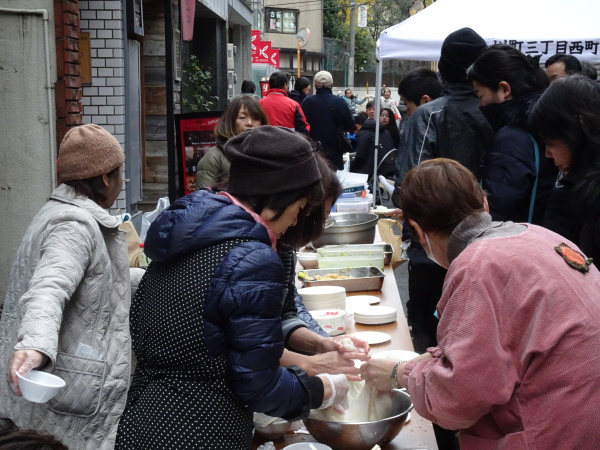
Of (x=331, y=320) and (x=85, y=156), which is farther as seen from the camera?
(x=331, y=320)

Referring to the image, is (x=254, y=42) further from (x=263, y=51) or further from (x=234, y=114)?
(x=234, y=114)

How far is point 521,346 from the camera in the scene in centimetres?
202

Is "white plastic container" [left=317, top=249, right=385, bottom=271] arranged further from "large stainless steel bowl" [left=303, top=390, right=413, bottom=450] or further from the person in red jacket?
the person in red jacket

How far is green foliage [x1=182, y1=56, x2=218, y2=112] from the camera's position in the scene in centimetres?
1358

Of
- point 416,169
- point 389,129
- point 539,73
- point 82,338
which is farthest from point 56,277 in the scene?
point 389,129

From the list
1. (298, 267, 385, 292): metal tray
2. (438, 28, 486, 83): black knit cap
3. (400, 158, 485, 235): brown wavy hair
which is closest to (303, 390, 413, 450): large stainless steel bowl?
(400, 158, 485, 235): brown wavy hair

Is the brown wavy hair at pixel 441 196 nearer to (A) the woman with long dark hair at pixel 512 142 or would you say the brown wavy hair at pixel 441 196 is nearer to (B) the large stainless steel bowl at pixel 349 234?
(A) the woman with long dark hair at pixel 512 142

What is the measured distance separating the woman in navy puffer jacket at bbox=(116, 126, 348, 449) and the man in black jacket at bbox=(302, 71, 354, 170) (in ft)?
32.2

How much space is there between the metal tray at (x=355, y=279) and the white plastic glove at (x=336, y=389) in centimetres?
178

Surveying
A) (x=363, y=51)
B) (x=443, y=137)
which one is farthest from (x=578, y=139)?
(x=363, y=51)

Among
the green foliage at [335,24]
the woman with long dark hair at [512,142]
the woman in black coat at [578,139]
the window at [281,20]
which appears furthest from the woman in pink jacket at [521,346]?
the green foliage at [335,24]

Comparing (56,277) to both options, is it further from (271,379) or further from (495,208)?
(495,208)

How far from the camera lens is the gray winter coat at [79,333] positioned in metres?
2.96

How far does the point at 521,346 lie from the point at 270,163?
859 millimetres
